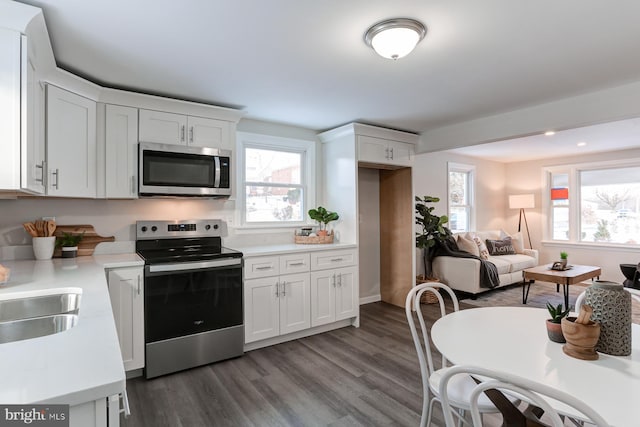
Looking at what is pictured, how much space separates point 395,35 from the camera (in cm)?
184

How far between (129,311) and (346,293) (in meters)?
2.06

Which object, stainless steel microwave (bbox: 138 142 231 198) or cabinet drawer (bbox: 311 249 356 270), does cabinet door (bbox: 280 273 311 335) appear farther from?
stainless steel microwave (bbox: 138 142 231 198)

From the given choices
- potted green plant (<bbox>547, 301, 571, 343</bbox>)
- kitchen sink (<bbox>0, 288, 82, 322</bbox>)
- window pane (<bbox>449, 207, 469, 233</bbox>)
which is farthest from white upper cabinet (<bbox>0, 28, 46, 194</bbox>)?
window pane (<bbox>449, 207, 469, 233</bbox>)

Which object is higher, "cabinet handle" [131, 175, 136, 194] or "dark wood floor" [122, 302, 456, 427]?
"cabinet handle" [131, 175, 136, 194]

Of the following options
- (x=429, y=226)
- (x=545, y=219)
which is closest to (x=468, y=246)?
(x=429, y=226)

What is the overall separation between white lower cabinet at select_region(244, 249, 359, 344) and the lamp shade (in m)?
4.46

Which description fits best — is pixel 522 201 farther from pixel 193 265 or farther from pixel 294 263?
pixel 193 265

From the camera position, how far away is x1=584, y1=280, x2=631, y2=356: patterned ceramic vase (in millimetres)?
1263

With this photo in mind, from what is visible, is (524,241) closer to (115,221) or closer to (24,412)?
(115,221)

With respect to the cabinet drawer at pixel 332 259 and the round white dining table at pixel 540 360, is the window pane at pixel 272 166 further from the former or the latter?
the round white dining table at pixel 540 360

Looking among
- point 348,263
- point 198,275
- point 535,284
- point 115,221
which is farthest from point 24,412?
point 535,284

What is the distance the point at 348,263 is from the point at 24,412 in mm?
3158

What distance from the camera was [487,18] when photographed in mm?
1788

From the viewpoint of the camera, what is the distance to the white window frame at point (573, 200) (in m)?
5.71
